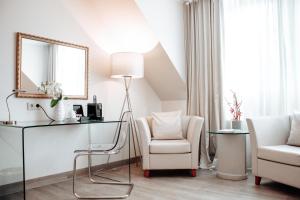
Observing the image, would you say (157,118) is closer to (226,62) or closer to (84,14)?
(226,62)

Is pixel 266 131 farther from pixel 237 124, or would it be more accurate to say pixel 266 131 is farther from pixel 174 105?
pixel 174 105

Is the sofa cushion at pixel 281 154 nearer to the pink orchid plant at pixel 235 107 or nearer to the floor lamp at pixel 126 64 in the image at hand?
the pink orchid plant at pixel 235 107

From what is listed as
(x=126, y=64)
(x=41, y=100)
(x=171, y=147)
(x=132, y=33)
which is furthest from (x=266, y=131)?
(x=41, y=100)

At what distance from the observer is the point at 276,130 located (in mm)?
2963

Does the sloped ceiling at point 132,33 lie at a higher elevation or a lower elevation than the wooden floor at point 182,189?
higher

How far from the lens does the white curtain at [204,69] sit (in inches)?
150

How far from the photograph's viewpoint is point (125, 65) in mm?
3439

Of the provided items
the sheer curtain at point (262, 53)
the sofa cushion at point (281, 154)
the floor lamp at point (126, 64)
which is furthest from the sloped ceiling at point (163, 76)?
the sofa cushion at point (281, 154)

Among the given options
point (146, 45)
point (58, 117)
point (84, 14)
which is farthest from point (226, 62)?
point (58, 117)

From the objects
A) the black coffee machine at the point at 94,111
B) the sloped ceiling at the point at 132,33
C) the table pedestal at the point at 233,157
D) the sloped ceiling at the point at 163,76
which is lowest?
the table pedestal at the point at 233,157

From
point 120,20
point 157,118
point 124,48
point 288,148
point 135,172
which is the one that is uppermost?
point 120,20

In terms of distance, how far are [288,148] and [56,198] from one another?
96.0 inches

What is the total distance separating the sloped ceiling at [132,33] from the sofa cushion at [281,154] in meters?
1.78

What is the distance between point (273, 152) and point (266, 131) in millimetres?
325
